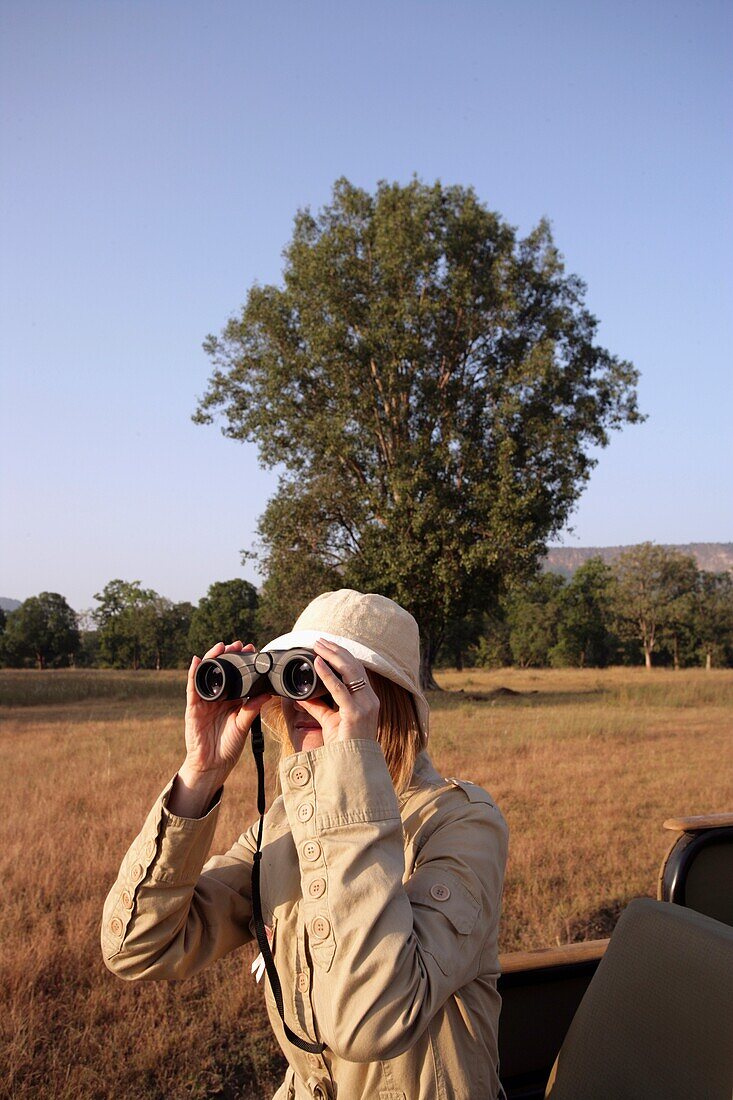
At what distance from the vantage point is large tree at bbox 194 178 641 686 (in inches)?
765

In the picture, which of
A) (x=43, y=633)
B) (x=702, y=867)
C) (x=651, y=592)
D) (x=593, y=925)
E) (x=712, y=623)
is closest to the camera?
(x=702, y=867)

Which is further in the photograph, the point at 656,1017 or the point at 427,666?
the point at 427,666

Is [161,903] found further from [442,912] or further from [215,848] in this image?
[215,848]

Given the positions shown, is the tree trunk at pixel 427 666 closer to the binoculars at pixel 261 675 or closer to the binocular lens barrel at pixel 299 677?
the binoculars at pixel 261 675

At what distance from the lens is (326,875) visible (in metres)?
1.30

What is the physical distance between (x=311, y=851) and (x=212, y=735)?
0.39 metres

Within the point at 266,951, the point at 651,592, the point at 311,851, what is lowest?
the point at 266,951

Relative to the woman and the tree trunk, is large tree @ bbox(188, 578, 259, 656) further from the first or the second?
the woman

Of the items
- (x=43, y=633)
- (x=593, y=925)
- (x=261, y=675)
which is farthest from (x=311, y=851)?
(x=43, y=633)

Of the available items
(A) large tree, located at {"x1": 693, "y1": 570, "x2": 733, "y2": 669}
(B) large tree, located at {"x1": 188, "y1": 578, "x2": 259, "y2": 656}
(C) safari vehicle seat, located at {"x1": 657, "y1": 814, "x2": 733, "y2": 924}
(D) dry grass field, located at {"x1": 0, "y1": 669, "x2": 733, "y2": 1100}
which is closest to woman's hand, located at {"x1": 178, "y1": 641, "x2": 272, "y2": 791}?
(C) safari vehicle seat, located at {"x1": 657, "y1": 814, "x2": 733, "y2": 924}

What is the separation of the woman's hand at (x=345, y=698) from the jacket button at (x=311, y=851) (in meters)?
0.16

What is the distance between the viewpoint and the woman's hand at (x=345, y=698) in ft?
4.41

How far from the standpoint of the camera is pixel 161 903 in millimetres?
1596

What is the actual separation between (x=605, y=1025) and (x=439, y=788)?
2.12 ft
